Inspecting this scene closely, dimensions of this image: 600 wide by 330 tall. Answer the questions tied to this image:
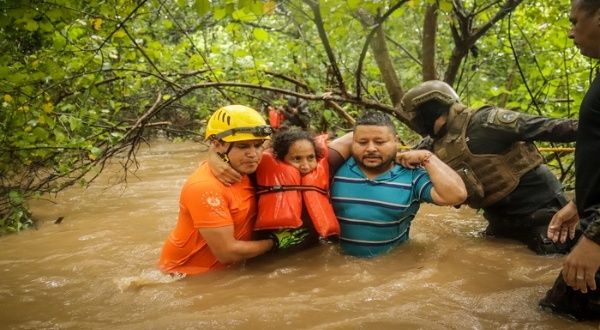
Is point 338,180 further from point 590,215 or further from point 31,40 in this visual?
point 31,40

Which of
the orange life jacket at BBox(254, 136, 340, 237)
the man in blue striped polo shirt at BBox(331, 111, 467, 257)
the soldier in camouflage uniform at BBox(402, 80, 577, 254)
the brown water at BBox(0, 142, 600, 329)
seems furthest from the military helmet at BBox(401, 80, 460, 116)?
the brown water at BBox(0, 142, 600, 329)

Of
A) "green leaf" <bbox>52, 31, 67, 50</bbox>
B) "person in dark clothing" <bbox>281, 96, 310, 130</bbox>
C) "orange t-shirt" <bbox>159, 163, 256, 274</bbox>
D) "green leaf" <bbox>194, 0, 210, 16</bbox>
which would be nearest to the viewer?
"green leaf" <bbox>194, 0, 210, 16</bbox>

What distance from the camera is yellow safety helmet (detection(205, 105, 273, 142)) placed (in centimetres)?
365

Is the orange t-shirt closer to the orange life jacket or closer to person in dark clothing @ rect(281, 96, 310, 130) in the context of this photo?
the orange life jacket

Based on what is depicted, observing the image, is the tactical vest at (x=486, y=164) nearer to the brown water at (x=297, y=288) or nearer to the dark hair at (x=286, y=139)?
the brown water at (x=297, y=288)

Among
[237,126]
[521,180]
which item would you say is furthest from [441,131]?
[237,126]

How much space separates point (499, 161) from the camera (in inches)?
160

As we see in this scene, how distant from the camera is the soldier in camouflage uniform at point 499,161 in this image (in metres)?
4.00

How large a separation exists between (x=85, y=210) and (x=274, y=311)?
17.1ft

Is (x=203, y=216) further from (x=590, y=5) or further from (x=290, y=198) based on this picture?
(x=590, y=5)

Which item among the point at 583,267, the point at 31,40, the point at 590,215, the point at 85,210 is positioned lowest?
the point at 85,210

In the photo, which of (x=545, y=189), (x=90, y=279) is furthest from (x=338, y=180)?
(x=90, y=279)

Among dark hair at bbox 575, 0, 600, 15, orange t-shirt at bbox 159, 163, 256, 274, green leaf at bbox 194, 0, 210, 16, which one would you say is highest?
green leaf at bbox 194, 0, 210, 16

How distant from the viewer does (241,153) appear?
3.70 metres
